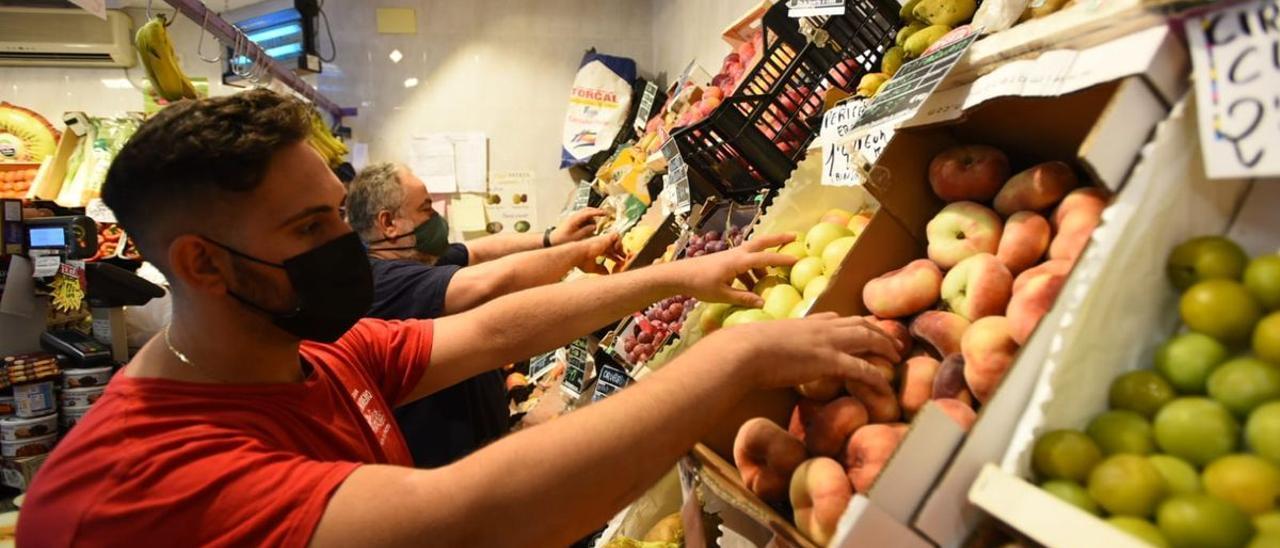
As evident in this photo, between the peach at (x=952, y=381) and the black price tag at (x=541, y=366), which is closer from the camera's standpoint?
the peach at (x=952, y=381)

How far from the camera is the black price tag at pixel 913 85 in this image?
39.2 inches

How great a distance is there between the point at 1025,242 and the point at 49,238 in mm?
5504

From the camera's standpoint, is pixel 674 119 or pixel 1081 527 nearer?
pixel 1081 527

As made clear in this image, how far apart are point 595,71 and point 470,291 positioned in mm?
3620

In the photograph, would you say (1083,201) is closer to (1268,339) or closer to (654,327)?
(1268,339)

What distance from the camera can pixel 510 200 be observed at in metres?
6.11

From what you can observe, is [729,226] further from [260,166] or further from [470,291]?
[260,166]

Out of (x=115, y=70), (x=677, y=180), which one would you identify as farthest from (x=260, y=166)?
(x=115, y=70)

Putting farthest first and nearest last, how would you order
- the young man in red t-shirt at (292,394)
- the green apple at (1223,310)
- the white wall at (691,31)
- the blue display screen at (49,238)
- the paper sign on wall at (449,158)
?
the paper sign on wall at (449,158) < the blue display screen at (49,238) < the white wall at (691,31) < the young man in red t-shirt at (292,394) < the green apple at (1223,310)

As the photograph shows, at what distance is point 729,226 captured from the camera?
6.95ft

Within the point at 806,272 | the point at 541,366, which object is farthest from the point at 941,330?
the point at 541,366

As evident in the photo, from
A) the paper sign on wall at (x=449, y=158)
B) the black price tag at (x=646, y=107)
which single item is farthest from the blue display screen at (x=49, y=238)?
the black price tag at (x=646, y=107)

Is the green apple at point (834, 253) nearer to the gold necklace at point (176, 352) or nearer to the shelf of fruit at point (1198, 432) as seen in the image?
the shelf of fruit at point (1198, 432)

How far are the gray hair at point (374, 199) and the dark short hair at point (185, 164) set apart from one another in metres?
1.63
